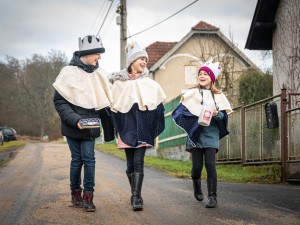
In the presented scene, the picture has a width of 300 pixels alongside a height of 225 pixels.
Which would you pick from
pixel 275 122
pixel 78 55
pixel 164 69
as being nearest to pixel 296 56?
pixel 275 122

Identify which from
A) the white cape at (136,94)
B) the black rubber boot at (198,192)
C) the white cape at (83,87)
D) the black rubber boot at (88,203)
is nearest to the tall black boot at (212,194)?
the black rubber boot at (198,192)

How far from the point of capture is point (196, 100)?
212 inches

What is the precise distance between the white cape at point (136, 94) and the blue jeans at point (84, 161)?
1.88 feet

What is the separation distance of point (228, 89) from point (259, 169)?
1072cm

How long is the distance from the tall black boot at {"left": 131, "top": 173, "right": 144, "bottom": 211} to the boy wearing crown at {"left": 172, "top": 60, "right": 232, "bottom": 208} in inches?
31.8

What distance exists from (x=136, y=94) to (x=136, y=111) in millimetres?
206

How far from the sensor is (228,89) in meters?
19.6

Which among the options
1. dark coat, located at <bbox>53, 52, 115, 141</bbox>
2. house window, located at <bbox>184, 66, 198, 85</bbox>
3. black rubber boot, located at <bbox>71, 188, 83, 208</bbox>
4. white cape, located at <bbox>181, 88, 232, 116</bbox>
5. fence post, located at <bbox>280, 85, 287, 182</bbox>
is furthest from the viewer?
house window, located at <bbox>184, 66, 198, 85</bbox>

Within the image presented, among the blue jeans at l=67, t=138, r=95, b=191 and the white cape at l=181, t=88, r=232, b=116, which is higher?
the white cape at l=181, t=88, r=232, b=116

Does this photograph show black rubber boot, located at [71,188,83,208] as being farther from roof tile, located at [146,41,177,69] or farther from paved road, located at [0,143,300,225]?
roof tile, located at [146,41,177,69]

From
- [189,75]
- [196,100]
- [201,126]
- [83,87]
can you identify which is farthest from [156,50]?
[83,87]

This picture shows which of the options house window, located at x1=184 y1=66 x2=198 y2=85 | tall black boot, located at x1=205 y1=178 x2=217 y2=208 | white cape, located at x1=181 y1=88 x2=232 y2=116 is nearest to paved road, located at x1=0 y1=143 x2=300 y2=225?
tall black boot, located at x1=205 y1=178 x2=217 y2=208

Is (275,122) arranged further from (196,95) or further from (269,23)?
(269,23)

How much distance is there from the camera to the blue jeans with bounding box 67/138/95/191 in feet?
15.8
